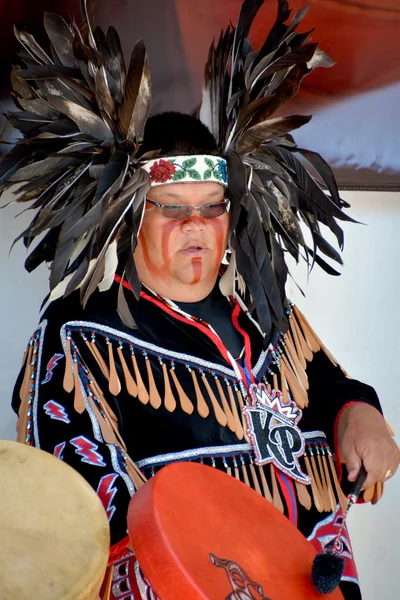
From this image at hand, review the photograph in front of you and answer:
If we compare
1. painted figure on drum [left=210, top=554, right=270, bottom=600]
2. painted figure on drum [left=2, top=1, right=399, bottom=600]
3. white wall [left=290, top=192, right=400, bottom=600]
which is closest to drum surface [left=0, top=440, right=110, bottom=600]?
painted figure on drum [left=210, top=554, right=270, bottom=600]

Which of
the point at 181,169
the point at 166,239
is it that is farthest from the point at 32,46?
the point at 166,239

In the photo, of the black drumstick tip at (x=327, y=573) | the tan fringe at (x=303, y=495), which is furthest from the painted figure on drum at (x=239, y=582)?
the tan fringe at (x=303, y=495)

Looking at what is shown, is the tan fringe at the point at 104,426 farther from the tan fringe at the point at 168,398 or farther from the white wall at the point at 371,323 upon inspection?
the white wall at the point at 371,323

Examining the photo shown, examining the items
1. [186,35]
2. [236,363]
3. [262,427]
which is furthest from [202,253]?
[186,35]

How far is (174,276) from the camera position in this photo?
2.59 meters

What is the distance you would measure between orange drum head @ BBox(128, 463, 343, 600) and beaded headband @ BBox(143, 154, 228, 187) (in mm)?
869

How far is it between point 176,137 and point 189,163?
0.10m

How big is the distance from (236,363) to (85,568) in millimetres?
1054

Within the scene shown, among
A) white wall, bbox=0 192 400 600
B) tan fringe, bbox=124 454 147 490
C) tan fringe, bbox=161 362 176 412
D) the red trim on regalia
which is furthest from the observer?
white wall, bbox=0 192 400 600

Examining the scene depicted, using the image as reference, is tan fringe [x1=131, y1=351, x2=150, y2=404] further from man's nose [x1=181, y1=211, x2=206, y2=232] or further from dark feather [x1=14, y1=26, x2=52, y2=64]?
dark feather [x1=14, y1=26, x2=52, y2=64]

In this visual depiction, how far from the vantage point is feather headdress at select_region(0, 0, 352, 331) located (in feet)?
7.98

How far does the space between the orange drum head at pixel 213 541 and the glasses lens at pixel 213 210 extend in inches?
31.6

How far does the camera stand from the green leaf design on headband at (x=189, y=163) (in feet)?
8.28

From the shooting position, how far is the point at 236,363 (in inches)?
102
